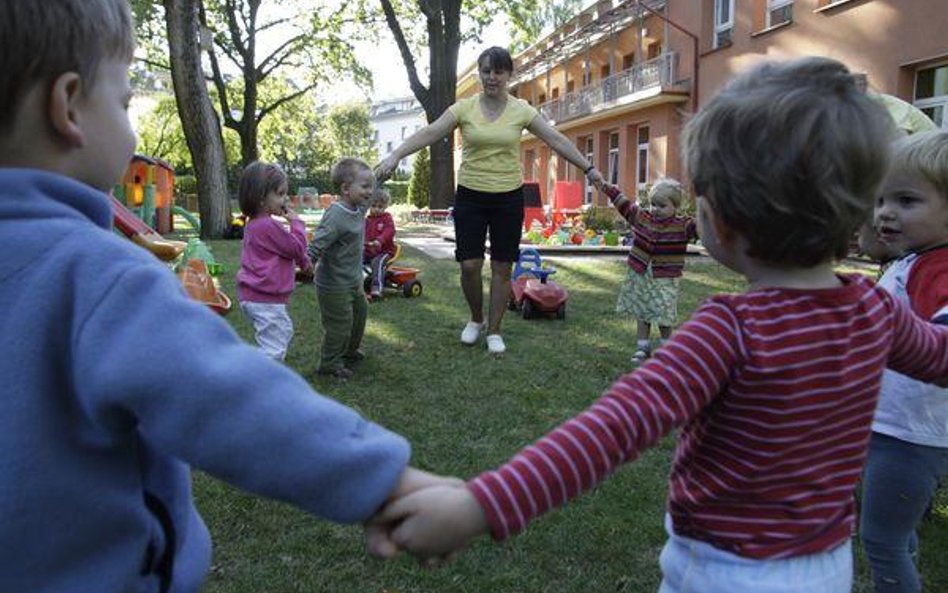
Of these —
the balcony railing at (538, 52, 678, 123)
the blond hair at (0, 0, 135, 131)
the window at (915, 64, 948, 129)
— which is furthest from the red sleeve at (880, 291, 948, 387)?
the balcony railing at (538, 52, 678, 123)

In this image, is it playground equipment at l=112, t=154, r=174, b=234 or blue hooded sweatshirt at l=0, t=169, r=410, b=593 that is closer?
blue hooded sweatshirt at l=0, t=169, r=410, b=593

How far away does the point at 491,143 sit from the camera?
5.79m

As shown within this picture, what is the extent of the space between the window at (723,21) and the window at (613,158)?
21.3 ft

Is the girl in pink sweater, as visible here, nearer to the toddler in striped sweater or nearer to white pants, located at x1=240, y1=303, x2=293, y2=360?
white pants, located at x1=240, y1=303, x2=293, y2=360

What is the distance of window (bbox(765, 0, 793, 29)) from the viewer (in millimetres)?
16094

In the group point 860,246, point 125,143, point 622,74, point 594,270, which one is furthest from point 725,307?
point 622,74

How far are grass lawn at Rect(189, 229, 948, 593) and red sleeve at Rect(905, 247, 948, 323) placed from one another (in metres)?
1.04

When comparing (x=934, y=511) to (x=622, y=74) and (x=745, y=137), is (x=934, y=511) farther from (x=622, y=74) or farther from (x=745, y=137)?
(x=622, y=74)

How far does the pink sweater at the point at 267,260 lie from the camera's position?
196 inches

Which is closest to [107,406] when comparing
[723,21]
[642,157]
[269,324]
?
[269,324]

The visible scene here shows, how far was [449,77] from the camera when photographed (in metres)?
20.9

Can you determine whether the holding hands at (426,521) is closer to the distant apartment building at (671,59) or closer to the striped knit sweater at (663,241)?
the striped knit sweater at (663,241)

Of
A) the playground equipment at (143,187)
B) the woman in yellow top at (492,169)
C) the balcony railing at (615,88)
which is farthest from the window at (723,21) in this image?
the woman in yellow top at (492,169)

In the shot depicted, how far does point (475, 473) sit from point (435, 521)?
239 centimetres
